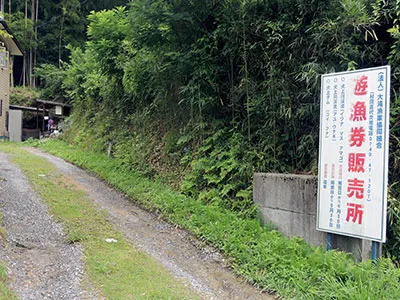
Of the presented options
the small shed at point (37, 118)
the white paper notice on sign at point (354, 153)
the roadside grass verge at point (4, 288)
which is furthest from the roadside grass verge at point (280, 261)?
the small shed at point (37, 118)

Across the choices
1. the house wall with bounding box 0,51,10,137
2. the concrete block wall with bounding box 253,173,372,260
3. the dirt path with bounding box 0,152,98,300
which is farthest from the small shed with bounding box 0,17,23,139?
the concrete block wall with bounding box 253,173,372,260

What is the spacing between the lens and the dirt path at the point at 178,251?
3828mm

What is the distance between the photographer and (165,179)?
306 inches

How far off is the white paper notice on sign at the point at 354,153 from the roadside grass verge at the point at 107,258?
6.55 ft

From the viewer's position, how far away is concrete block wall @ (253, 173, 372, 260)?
4262mm

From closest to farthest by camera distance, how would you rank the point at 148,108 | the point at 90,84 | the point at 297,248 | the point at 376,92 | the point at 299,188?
the point at 376,92 < the point at 297,248 < the point at 299,188 < the point at 148,108 < the point at 90,84

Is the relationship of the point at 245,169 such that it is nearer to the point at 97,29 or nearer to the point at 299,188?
→ the point at 299,188

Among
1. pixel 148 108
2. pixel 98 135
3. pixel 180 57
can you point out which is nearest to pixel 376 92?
pixel 180 57

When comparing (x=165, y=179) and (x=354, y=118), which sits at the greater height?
(x=354, y=118)

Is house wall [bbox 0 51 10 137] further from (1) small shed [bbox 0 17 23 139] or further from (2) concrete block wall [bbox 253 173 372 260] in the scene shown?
(2) concrete block wall [bbox 253 173 372 260]

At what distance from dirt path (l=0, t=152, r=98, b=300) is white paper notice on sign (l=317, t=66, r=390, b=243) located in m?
2.93

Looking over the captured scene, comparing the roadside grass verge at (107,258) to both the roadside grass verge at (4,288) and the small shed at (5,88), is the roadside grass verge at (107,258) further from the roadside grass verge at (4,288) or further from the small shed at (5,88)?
the small shed at (5,88)

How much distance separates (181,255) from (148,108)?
5.67 meters

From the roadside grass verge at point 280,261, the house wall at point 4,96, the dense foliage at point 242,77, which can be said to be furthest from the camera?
the house wall at point 4,96
